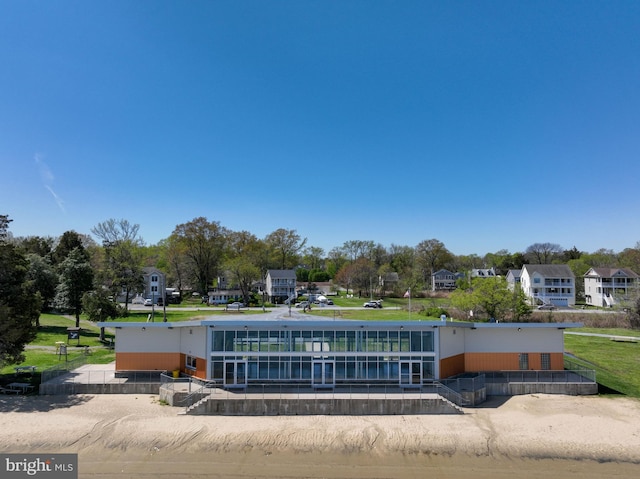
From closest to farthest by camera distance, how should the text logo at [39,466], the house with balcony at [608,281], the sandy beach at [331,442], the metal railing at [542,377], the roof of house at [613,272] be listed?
the text logo at [39,466]
the sandy beach at [331,442]
the metal railing at [542,377]
the house with balcony at [608,281]
the roof of house at [613,272]

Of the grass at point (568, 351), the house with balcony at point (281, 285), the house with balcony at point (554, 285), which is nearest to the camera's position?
the grass at point (568, 351)

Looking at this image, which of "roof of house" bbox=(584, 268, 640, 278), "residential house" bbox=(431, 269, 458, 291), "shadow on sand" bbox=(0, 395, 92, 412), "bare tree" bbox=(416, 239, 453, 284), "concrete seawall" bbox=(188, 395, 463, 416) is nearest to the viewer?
"concrete seawall" bbox=(188, 395, 463, 416)

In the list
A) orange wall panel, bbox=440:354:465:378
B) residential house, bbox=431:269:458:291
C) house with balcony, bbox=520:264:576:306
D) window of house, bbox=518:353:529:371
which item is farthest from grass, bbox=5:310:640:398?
residential house, bbox=431:269:458:291

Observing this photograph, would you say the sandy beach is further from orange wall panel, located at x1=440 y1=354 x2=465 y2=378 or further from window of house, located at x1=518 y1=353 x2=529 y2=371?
window of house, located at x1=518 y1=353 x2=529 y2=371

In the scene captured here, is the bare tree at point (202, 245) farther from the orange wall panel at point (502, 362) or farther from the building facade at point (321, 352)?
the orange wall panel at point (502, 362)

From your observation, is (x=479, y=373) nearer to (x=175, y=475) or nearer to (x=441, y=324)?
(x=441, y=324)

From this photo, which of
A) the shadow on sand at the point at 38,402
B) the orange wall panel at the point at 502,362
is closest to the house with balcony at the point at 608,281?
the orange wall panel at the point at 502,362

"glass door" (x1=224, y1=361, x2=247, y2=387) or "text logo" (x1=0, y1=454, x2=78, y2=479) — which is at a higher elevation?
"glass door" (x1=224, y1=361, x2=247, y2=387)

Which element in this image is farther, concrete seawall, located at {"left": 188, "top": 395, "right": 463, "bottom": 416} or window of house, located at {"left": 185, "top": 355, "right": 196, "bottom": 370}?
window of house, located at {"left": 185, "top": 355, "right": 196, "bottom": 370}

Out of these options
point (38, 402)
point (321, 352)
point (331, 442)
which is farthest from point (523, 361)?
point (38, 402)
